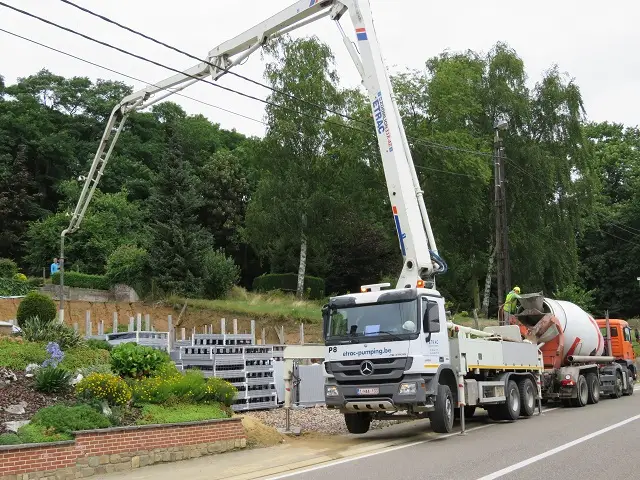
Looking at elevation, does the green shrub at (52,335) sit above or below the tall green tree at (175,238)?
below

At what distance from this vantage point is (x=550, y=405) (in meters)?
22.4

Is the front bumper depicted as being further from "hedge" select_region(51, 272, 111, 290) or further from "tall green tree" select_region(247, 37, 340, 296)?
"hedge" select_region(51, 272, 111, 290)

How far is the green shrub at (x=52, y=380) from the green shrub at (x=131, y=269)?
2769cm

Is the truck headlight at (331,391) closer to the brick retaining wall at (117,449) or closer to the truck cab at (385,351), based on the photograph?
the truck cab at (385,351)

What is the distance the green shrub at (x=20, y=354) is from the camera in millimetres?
14016

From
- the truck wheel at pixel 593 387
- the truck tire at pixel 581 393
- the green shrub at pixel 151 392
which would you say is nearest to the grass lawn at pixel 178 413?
the green shrub at pixel 151 392

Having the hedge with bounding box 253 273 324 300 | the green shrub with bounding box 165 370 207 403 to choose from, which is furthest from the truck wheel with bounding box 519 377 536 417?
the hedge with bounding box 253 273 324 300

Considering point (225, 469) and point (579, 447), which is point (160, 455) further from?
point (579, 447)

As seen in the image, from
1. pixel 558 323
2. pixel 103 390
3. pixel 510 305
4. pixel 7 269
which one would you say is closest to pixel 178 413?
pixel 103 390

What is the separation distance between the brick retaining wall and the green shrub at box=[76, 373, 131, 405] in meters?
1.15

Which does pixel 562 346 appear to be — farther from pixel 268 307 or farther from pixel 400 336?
pixel 268 307

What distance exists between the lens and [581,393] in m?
21.2

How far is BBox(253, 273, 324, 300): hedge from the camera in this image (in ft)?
151

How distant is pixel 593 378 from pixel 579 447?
1129 centimetres
